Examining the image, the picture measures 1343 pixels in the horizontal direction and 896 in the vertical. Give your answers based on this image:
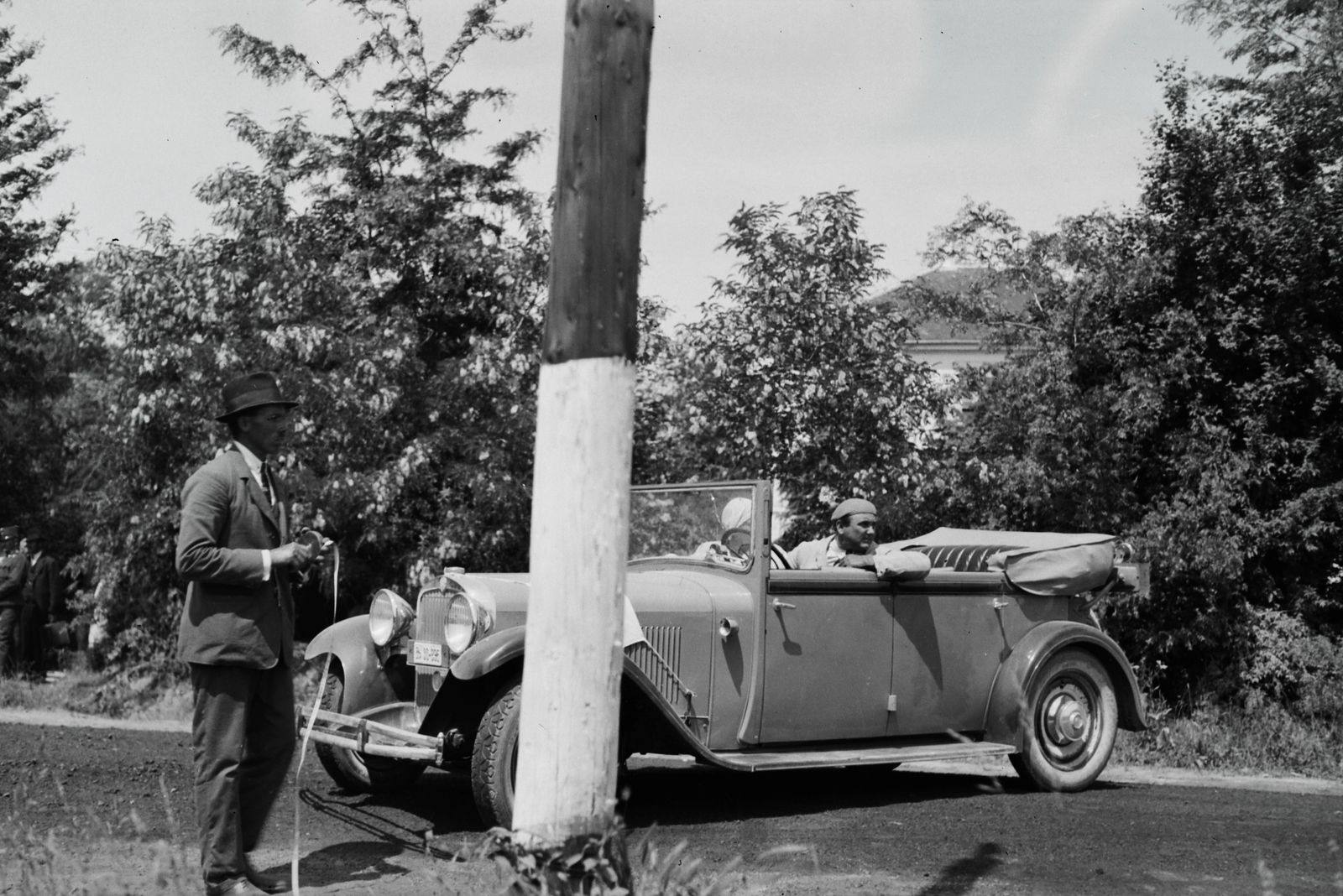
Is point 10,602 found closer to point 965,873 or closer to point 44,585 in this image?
point 44,585

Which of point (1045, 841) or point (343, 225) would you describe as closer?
point (1045, 841)

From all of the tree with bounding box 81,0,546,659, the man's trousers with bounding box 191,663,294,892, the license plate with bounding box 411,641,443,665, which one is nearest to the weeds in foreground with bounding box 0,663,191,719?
the tree with bounding box 81,0,546,659

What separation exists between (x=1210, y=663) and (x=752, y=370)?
4.83 meters

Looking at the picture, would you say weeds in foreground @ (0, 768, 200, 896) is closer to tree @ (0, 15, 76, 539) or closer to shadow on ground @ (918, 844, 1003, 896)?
shadow on ground @ (918, 844, 1003, 896)

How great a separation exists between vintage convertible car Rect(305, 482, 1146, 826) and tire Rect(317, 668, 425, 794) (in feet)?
0.03

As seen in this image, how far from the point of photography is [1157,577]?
11281 millimetres

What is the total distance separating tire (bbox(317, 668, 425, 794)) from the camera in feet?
21.0

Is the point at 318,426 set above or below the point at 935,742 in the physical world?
above

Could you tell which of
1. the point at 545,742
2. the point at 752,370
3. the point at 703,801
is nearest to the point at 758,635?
the point at 703,801

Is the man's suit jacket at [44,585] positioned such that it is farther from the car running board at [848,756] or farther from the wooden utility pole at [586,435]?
the wooden utility pole at [586,435]

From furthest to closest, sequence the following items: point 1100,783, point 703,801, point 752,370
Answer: point 752,370 → point 1100,783 → point 703,801

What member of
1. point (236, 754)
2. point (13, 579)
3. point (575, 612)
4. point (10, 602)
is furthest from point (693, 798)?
point (10, 602)

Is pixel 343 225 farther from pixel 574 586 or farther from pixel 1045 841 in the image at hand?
pixel 574 586

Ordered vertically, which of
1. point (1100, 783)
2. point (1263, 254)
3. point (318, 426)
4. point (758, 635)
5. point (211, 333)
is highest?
point (1263, 254)
